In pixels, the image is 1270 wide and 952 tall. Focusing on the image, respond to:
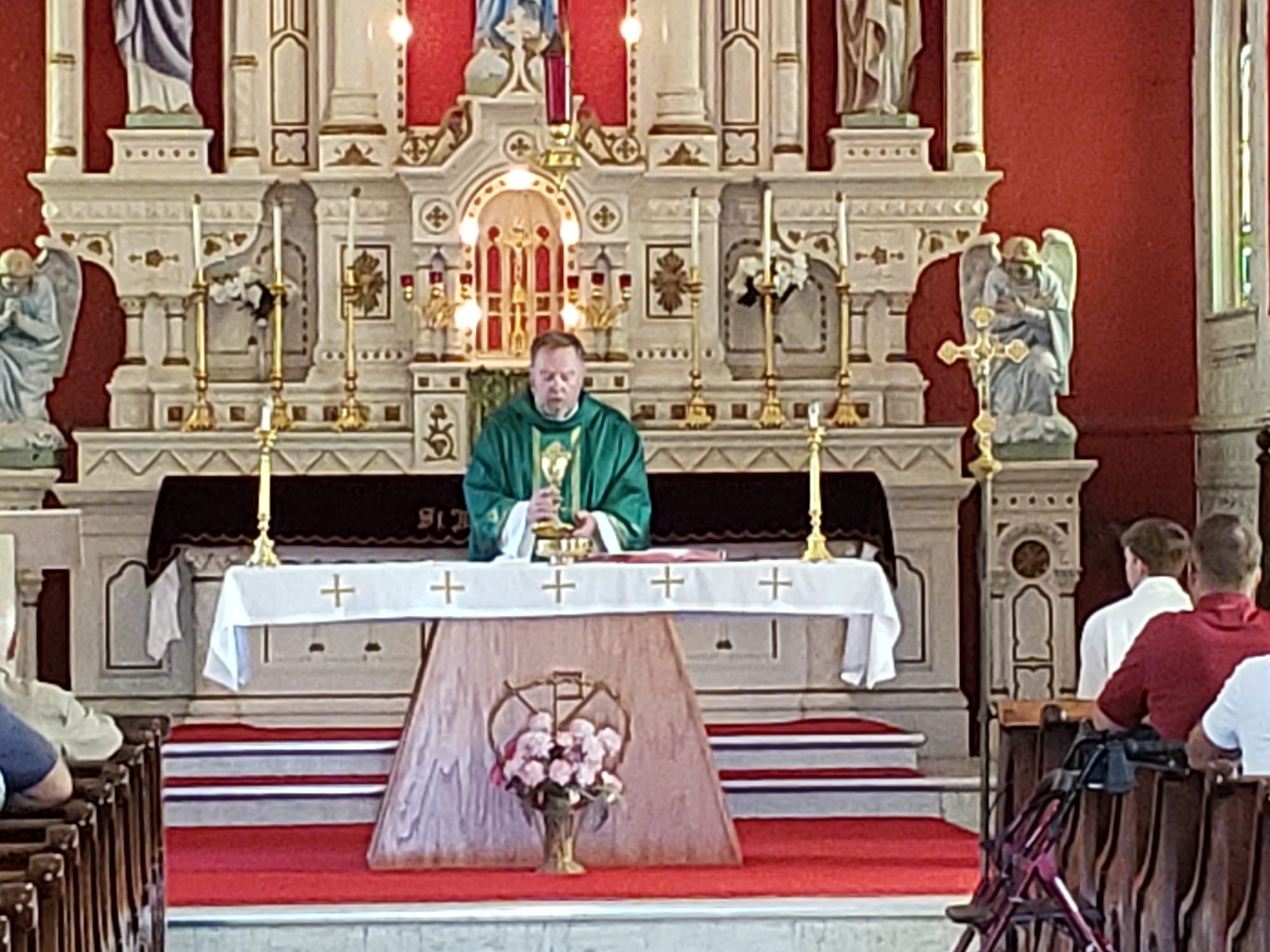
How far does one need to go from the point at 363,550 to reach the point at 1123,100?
15.9ft

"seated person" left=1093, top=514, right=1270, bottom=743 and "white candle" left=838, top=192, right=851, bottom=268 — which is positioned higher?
"white candle" left=838, top=192, right=851, bottom=268

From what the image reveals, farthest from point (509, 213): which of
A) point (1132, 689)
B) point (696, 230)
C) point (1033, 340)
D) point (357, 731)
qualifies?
point (1132, 689)

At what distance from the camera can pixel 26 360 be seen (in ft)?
43.5

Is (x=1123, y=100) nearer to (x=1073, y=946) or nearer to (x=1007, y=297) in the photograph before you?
(x=1007, y=297)

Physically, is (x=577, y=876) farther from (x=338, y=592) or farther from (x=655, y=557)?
(x=338, y=592)

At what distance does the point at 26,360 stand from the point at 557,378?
4347 millimetres

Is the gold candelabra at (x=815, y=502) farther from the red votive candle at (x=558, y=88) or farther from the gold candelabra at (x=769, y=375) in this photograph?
the gold candelabra at (x=769, y=375)

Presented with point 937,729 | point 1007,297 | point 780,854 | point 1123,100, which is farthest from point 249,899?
point 1123,100

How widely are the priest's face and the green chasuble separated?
11 cm

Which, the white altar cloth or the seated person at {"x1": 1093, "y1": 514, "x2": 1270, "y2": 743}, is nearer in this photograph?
the seated person at {"x1": 1093, "y1": 514, "x2": 1270, "y2": 743}

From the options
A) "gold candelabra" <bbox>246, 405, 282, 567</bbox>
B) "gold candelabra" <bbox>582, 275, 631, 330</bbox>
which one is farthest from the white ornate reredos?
"gold candelabra" <bbox>246, 405, 282, 567</bbox>

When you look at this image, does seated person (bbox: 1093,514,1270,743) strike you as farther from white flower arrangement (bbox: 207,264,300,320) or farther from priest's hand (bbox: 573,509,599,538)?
white flower arrangement (bbox: 207,264,300,320)

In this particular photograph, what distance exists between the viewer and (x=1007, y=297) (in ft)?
44.2

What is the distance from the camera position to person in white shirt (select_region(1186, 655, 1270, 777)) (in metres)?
6.21
